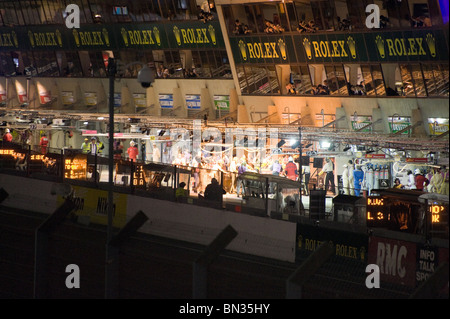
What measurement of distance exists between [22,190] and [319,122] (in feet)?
61.0

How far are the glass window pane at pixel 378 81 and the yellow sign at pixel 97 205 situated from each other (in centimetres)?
1864

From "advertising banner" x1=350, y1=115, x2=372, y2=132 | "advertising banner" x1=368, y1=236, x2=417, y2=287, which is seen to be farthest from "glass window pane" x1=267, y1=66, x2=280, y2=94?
"advertising banner" x1=368, y1=236, x2=417, y2=287

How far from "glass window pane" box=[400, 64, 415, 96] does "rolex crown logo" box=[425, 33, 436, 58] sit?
5.18ft

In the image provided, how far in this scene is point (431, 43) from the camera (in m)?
34.2

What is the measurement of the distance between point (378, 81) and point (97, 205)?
19352 millimetres

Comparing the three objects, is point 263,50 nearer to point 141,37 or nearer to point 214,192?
point 141,37

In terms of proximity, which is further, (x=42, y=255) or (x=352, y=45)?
(x=352, y=45)

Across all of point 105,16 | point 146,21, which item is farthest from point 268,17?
point 105,16

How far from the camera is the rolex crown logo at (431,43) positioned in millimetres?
34094

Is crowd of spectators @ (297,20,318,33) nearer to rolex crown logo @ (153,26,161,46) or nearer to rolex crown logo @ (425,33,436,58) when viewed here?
rolex crown logo @ (425,33,436,58)

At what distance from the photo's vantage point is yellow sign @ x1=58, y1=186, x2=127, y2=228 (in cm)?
2133

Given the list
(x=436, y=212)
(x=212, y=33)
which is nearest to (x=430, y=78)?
(x=212, y=33)

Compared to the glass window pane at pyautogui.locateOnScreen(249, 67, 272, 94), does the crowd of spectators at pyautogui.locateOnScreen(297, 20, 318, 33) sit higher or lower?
higher
